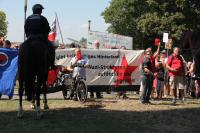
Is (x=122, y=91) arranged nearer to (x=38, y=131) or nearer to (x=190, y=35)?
(x=38, y=131)

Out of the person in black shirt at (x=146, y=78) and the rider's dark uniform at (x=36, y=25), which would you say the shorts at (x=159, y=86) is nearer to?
the person in black shirt at (x=146, y=78)

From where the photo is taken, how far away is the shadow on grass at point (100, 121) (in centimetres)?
945

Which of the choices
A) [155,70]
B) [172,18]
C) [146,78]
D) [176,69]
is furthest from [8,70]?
[172,18]

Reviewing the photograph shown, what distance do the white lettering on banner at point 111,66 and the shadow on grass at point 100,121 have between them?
5063 millimetres

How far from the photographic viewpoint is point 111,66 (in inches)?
707

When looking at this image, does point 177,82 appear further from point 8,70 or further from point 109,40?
point 109,40

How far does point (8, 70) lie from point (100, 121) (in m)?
5.85

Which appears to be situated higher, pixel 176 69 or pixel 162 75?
pixel 176 69

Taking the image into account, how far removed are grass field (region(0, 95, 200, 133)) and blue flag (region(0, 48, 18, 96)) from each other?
1.60 meters

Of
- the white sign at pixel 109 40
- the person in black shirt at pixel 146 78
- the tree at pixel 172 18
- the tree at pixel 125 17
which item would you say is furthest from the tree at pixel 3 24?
the person in black shirt at pixel 146 78

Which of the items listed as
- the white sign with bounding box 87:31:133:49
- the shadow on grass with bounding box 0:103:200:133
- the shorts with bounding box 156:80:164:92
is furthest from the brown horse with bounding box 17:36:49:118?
the white sign with bounding box 87:31:133:49

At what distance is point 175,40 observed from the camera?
166ft

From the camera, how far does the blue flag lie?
1545 cm

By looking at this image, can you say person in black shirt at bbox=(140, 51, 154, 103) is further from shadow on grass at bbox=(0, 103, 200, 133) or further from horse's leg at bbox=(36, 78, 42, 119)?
horse's leg at bbox=(36, 78, 42, 119)
